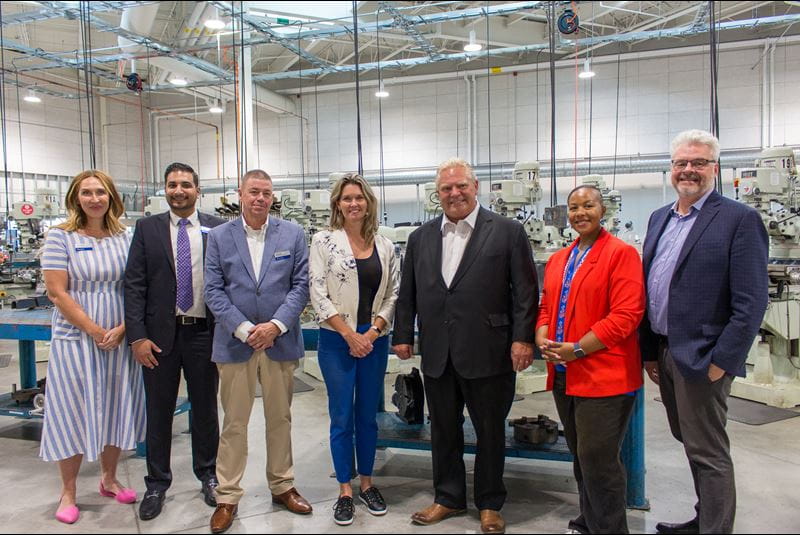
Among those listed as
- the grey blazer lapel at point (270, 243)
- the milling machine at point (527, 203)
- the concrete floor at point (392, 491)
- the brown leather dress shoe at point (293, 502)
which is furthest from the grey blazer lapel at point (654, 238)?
the milling machine at point (527, 203)

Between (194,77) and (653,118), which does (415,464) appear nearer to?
(194,77)

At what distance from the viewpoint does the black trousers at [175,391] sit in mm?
2472

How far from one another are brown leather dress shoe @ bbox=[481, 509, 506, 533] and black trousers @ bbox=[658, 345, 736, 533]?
2.32 feet

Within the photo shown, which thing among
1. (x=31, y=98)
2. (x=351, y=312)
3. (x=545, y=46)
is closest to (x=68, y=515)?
(x=351, y=312)

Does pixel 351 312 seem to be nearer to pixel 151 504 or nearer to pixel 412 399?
pixel 412 399

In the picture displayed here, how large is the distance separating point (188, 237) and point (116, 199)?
Answer: 380 millimetres

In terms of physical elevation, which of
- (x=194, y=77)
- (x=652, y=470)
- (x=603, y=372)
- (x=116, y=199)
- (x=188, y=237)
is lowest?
(x=652, y=470)

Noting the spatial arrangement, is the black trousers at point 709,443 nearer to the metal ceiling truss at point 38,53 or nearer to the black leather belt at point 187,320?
the black leather belt at point 187,320

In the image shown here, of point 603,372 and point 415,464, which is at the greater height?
point 603,372

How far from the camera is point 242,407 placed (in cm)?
236

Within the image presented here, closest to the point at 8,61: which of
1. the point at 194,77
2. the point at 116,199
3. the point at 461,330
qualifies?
the point at 194,77

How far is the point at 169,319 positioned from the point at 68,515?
0.96 m

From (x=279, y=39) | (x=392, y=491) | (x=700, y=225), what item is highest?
(x=279, y=39)

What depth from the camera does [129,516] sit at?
8.24 ft
